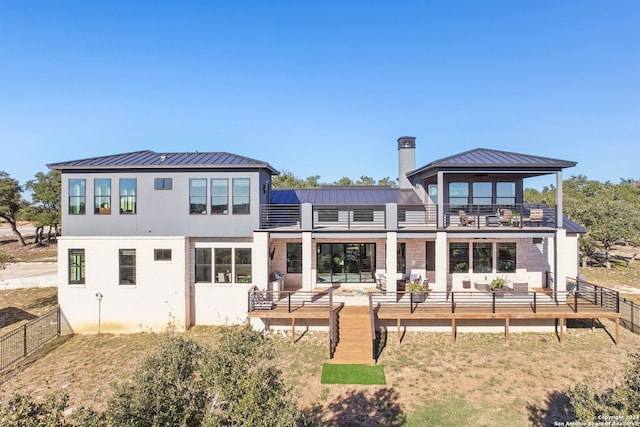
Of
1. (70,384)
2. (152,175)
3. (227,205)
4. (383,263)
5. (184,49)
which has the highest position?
(184,49)

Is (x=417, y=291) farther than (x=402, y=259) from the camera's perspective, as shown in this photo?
No

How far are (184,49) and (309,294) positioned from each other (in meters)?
18.1

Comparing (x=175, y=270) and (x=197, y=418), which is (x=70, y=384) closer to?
(x=175, y=270)

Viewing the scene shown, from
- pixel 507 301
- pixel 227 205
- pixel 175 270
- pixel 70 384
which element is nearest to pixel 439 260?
pixel 507 301

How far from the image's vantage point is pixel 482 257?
1739 cm

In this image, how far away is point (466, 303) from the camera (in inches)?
567

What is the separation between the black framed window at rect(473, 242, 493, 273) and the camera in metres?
17.4

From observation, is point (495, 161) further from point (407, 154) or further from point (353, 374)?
point (353, 374)

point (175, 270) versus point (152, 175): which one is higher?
point (152, 175)

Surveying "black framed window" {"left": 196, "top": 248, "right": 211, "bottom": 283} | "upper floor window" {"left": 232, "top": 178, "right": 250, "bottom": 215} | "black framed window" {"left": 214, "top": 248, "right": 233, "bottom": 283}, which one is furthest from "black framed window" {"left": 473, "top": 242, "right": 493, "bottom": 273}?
"black framed window" {"left": 196, "top": 248, "right": 211, "bottom": 283}

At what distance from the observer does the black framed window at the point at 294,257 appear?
58.6 ft

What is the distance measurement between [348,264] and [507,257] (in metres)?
7.81

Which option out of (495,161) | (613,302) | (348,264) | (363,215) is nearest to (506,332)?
(613,302)

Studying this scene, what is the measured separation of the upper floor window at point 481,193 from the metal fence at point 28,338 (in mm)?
19673
